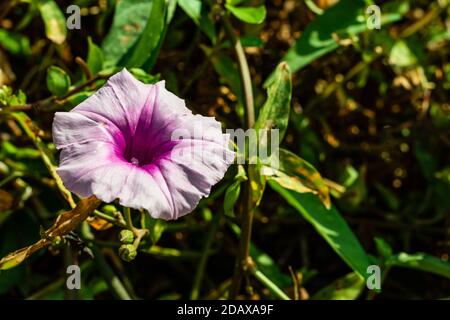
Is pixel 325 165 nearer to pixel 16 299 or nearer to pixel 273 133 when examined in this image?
pixel 273 133

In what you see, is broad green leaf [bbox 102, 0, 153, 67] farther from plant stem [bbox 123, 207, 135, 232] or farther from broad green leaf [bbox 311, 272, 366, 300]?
broad green leaf [bbox 311, 272, 366, 300]

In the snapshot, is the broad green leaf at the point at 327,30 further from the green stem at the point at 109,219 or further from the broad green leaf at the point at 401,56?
the green stem at the point at 109,219

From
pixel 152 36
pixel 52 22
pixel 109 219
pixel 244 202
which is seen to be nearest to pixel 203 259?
pixel 244 202

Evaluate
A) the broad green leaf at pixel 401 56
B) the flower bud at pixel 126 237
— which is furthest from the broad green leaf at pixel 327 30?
the flower bud at pixel 126 237

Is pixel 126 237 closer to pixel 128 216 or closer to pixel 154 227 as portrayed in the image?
pixel 128 216

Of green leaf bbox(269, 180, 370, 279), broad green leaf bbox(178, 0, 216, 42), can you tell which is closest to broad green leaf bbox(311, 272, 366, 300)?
green leaf bbox(269, 180, 370, 279)
